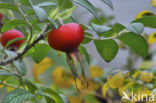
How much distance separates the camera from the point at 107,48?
2.08 feet

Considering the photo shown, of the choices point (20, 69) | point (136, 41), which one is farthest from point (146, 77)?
point (20, 69)

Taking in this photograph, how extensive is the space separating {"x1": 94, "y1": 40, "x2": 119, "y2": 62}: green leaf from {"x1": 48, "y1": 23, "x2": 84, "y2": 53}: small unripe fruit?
0.10 metres

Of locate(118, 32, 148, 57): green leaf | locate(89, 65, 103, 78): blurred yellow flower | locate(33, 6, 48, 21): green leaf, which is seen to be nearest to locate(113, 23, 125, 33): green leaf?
locate(118, 32, 148, 57): green leaf

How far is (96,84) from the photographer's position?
1.45 metres

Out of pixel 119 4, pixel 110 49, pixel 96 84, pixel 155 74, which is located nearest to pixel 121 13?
pixel 119 4

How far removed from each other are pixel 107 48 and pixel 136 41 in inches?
2.5

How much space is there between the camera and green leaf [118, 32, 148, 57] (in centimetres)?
62

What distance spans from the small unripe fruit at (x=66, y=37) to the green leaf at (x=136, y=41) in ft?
0.43

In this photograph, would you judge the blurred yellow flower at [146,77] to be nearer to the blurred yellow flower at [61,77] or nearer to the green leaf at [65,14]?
the green leaf at [65,14]

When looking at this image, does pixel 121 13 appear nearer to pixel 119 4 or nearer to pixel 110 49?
pixel 119 4

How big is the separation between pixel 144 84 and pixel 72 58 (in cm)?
35

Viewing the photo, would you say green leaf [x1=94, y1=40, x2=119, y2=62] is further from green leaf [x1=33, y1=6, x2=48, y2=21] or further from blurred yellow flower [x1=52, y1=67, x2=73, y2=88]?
blurred yellow flower [x1=52, y1=67, x2=73, y2=88]

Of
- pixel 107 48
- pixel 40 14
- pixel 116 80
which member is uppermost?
pixel 40 14

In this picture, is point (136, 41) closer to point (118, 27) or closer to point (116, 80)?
point (118, 27)
